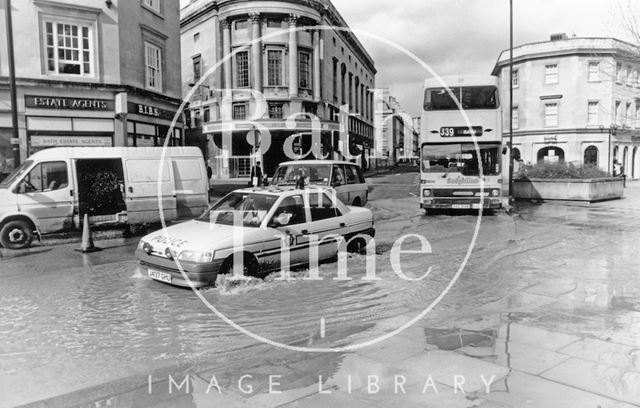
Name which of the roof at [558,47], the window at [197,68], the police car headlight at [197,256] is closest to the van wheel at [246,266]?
the police car headlight at [197,256]

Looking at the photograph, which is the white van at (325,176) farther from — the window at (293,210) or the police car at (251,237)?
the window at (293,210)

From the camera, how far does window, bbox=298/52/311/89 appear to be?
45.2m

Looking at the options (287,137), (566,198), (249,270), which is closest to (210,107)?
(287,137)

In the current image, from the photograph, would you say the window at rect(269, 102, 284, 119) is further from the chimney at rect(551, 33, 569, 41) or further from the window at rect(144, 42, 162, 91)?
the chimney at rect(551, 33, 569, 41)

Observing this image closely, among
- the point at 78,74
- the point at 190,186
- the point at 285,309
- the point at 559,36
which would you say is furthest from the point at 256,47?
the point at 285,309

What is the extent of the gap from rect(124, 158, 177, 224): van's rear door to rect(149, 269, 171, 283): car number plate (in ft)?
19.6

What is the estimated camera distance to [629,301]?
690 cm

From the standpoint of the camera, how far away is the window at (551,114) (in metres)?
48.7

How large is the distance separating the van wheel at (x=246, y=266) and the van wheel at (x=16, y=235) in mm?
6891

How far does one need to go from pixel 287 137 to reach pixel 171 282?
37.3m

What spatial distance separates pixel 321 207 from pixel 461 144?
9.03 meters

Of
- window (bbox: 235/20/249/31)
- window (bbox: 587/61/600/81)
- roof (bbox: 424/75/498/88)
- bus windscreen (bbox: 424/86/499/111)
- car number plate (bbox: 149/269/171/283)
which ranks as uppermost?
window (bbox: 235/20/249/31)

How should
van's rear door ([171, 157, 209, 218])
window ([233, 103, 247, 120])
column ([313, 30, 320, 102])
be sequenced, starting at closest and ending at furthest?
1. van's rear door ([171, 157, 209, 218])
2. window ([233, 103, 247, 120])
3. column ([313, 30, 320, 102])

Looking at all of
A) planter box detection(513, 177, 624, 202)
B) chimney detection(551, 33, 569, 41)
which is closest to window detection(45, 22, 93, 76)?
planter box detection(513, 177, 624, 202)
